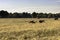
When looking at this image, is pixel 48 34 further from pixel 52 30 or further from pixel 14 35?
pixel 14 35

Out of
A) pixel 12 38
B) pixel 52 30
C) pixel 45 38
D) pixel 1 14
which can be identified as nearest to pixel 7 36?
pixel 12 38

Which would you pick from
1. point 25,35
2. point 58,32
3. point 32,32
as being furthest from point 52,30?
point 25,35

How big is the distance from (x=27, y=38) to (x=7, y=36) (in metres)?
2.32

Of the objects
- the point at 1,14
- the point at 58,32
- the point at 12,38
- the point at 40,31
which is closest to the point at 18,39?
the point at 12,38

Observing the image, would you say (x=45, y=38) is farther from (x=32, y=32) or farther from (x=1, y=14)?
(x=1, y=14)

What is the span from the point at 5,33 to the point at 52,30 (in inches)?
259

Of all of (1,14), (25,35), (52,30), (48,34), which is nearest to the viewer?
(25,35)

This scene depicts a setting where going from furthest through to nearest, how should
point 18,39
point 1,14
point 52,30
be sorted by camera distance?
point 1,14 < point 52,30 < point 18,39

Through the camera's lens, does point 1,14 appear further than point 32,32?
Yes

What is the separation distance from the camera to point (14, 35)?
21.9 m

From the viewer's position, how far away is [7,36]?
21.4m

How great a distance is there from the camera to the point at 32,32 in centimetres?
2353

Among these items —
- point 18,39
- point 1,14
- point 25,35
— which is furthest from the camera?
point 1,14

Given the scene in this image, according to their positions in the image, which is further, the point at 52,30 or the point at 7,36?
the point at 52,30
